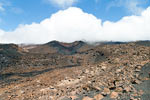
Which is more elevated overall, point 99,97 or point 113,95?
point 113,95

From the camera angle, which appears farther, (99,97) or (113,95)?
(99,97)

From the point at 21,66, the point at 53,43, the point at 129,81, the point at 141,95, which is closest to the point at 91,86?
the point at 129,81

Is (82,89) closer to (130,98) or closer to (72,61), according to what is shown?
(130,98)

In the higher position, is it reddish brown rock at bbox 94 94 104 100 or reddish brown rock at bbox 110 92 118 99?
reddish brown rock at bbox 110 92 118 99

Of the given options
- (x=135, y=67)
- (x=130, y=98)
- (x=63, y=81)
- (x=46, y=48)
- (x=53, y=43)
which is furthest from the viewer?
(x=53, y=43)

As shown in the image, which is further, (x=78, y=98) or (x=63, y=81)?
(x=63, y=81)

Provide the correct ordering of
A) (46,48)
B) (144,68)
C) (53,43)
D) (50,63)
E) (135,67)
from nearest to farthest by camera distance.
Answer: (144,68) < (135,67) < (50,63) < (46,48) < (53,43)

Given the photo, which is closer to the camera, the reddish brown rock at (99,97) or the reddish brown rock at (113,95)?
the reddish brown rock at (113,95)

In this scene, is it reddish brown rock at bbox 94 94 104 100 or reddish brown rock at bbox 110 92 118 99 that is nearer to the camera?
reddish brown rock at bbox 110 92 118 99

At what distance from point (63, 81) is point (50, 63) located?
791 inches

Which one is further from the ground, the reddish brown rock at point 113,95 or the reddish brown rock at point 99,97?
the reddish brown rock at point 113,95

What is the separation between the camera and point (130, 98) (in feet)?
28.2

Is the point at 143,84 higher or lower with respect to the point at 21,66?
higher

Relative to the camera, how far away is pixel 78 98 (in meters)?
10.2
